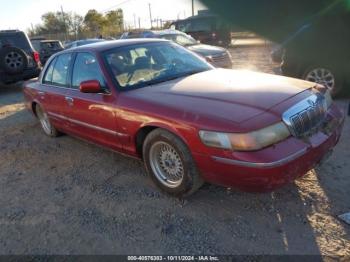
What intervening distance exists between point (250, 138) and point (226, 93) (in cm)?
70

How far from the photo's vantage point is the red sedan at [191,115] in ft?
9.58

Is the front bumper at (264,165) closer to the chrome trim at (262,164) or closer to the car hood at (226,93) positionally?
the chrome trim at (262,164)

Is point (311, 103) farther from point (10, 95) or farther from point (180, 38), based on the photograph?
point (10, 95)

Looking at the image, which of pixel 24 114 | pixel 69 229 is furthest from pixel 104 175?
pixel 24 114

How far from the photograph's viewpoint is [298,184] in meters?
3.71

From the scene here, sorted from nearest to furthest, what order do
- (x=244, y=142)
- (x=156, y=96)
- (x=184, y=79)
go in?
1. (x=244, y=142)
2. (x=156, y=96)
3. (x=184, y=79)

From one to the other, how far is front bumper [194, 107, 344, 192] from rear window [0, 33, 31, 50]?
30.4 ft

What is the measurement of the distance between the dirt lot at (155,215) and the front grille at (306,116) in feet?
2.37

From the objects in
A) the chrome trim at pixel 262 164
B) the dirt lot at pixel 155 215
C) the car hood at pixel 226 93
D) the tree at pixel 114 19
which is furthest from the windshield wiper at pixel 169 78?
the tree at pixel 114 19

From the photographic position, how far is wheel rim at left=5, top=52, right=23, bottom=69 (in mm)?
9859

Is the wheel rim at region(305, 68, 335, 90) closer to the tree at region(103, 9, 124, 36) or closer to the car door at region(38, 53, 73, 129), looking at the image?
the car door at region(38, 53, 73, 129)

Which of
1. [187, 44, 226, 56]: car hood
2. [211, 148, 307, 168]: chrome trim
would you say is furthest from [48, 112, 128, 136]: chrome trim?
[187, 44, 226, 56]: car hood

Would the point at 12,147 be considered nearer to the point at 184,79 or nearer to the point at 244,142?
the point at 184,79

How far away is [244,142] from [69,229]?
1.80m
